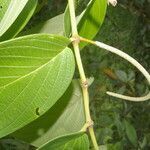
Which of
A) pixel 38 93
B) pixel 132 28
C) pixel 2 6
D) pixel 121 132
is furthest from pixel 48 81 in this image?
pixel 132 28

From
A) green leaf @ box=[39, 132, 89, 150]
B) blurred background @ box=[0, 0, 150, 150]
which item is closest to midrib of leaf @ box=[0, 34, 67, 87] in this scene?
green leaf @ box=[39, 132, 89, 150]

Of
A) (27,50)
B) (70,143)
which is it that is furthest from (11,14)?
(70,143)

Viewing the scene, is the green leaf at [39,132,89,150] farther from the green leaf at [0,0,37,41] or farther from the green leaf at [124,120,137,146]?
the green leaf at [124,120,137,146]

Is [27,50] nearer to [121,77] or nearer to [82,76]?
[82,76]

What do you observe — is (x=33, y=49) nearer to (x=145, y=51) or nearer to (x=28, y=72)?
(x=28, y=72)

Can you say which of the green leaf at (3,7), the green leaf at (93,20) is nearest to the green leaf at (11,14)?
the green leaf at (3,7)

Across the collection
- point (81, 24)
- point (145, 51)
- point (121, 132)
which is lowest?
point (121, 132)
